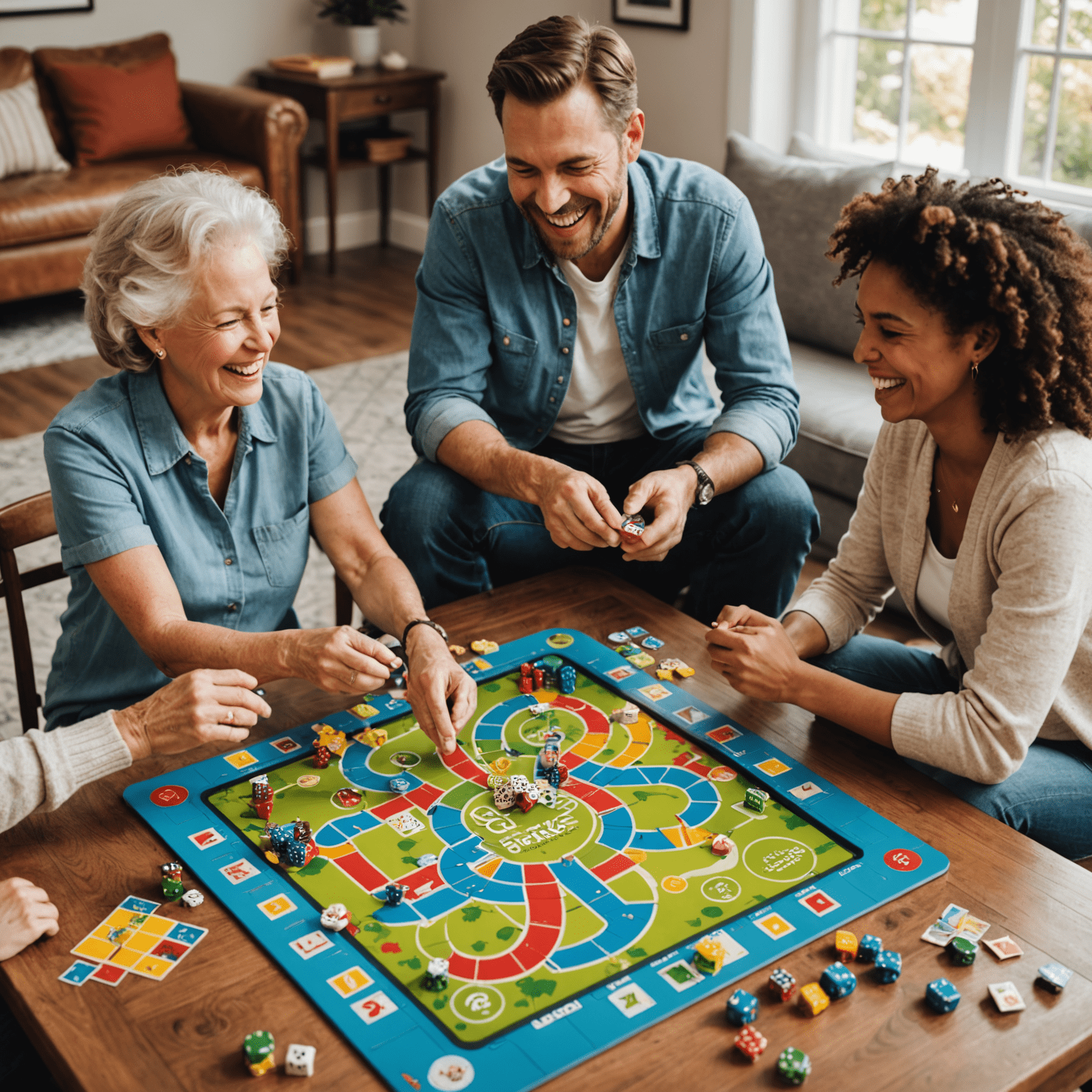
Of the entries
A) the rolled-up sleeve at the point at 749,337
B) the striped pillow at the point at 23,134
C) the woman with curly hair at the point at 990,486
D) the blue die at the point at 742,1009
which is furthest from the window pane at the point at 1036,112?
the striped pillow at the point at 23,134

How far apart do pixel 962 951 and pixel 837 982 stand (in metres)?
0.15

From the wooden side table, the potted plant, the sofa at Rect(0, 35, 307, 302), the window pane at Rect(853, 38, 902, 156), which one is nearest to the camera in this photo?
the window pane at Rect(853, 38, 902, 156)

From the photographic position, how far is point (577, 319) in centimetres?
A: 247

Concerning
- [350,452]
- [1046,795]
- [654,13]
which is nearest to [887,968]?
[1046,795]

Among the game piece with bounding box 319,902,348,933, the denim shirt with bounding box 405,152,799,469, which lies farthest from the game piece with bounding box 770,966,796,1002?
the denim shirt with bounding box 405,152,799,469

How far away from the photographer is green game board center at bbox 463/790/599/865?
1.41 m

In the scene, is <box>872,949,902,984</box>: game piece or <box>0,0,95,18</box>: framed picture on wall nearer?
<box>872,949,902,984</box>: game piece

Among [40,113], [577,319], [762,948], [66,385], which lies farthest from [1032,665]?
[40,113]

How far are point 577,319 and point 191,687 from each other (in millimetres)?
1266

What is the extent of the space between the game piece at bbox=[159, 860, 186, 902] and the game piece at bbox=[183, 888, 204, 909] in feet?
0.03

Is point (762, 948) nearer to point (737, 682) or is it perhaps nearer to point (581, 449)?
point (737, 682)

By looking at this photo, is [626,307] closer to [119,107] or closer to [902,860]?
[902,860]

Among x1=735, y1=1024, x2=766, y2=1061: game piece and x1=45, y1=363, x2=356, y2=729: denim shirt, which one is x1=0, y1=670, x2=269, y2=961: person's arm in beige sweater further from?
x1=735, y1=1024, x2=766, y2=1061: game piece

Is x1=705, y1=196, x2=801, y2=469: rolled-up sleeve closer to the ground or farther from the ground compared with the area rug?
farther from the ground
